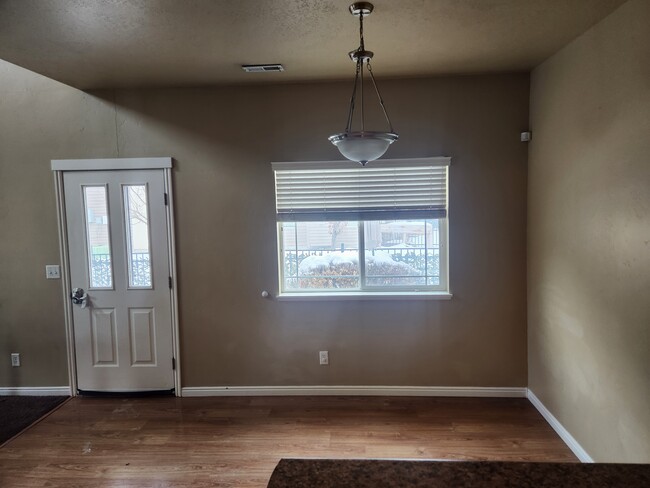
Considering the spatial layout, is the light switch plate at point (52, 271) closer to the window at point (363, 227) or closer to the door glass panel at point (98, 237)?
the door glass panel at point (98, 237)

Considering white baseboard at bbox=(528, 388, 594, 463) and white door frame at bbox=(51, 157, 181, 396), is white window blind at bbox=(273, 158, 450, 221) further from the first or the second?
white baseboard at bbox=(528, 388, 594, 463)

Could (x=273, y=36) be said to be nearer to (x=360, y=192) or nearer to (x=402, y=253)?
(x=360, y=192)

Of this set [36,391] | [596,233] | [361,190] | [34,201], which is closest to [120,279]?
[34,201]

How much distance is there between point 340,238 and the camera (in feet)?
11.7

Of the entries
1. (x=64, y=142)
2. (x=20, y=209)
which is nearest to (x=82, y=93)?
(x=64, y=142)

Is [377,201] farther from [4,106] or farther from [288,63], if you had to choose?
[4,106]

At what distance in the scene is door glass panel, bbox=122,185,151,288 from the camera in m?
3.54

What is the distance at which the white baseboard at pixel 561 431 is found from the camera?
2577mm

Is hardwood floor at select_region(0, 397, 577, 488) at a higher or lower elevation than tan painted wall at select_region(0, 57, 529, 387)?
lower

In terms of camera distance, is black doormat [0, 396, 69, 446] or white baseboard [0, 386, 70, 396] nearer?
black doormat [0, 396, 69, 446]

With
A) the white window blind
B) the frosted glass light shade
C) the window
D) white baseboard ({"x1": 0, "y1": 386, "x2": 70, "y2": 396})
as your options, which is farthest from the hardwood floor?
the frosted glass light shade

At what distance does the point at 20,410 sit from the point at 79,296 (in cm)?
105

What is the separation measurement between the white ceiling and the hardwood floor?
2699 millimetres

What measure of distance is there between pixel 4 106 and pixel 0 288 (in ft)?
5.33
